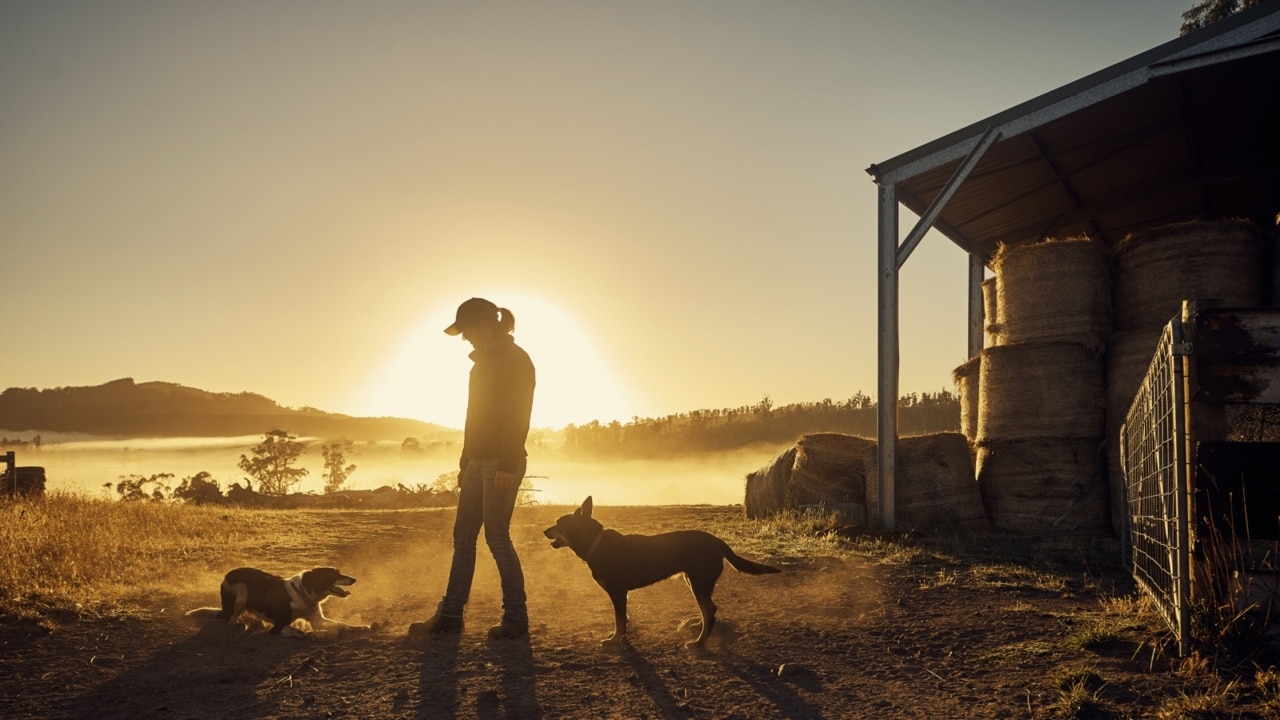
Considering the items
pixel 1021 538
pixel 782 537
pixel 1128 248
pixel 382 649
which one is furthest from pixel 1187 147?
pixel 382 649

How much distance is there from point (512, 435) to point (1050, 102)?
27.4ft

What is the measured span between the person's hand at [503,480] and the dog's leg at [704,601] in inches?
52.7

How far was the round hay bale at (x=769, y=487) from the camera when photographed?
1309cm

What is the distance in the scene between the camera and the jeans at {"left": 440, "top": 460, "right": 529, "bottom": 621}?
5.56 meters

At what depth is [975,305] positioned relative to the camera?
50.9 ft

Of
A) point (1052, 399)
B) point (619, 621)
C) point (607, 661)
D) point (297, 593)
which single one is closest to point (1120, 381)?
point (1052, 399)

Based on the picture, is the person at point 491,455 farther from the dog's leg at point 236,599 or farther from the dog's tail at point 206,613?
the dog's tail at point 206,613

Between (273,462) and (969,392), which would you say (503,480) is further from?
(273,462)

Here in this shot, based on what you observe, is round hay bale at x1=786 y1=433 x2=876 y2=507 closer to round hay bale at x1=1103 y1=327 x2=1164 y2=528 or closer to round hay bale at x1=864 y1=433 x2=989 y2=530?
round hay bale at x1=864 y1=433 x2=989 y2=530

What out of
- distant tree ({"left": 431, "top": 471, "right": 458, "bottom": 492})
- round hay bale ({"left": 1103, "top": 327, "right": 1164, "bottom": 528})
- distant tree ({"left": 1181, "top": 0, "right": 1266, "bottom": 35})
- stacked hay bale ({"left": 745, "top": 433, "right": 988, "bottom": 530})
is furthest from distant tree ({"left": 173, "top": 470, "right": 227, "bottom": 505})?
distant tree ({"left": 1181, "top": 0, "right": 1266, "bottom": 35})

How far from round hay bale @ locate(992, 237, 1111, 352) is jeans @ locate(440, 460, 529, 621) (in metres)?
7.84

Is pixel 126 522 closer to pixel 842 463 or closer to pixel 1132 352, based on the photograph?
pixel 842 463

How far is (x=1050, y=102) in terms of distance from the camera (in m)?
10.1

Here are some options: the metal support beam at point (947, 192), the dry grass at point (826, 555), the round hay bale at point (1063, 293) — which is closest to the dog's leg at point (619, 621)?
the dry grass at point (826, 555)
